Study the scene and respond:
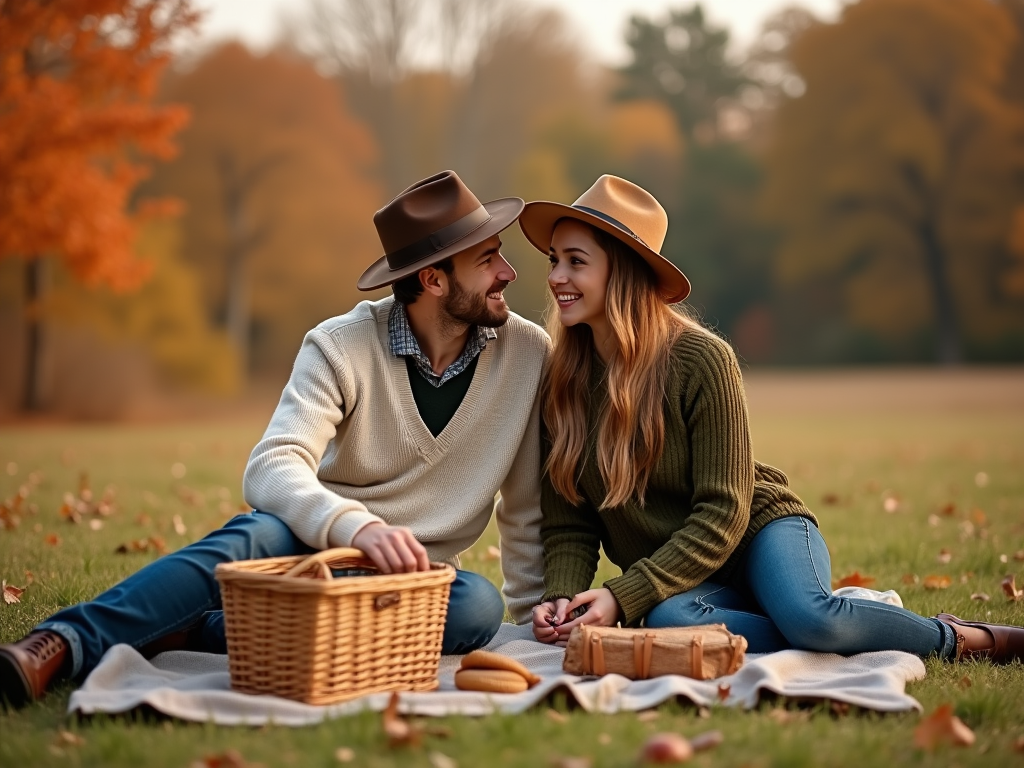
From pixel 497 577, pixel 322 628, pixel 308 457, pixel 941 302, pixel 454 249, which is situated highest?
pixel 941 302

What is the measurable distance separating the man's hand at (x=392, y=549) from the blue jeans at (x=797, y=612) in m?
0.96

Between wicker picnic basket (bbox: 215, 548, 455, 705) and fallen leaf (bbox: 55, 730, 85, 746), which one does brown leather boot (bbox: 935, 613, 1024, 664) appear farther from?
fallen leaf (bbox: 55, 730, 85, 746)

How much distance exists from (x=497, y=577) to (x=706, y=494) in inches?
70.9

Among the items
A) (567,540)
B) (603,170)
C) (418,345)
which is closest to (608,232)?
(418,345)

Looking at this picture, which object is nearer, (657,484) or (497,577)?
(657,484)

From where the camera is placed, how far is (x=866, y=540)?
246 inches

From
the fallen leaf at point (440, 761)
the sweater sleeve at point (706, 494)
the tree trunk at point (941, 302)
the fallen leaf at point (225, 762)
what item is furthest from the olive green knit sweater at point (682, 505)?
the tree trunk at point (941, 302)

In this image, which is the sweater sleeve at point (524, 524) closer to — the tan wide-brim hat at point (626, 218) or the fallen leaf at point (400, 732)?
the tan wide-brim hat at point (626, 218)

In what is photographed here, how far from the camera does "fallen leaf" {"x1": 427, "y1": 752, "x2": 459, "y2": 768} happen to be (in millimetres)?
2473

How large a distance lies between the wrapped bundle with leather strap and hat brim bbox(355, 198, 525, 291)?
4.36 ft

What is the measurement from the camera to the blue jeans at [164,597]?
10.6 feet

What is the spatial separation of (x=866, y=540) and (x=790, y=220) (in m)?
28.3

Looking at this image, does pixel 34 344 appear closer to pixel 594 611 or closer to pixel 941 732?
pixel 594 611

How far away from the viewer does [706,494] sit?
3785 millimetres
